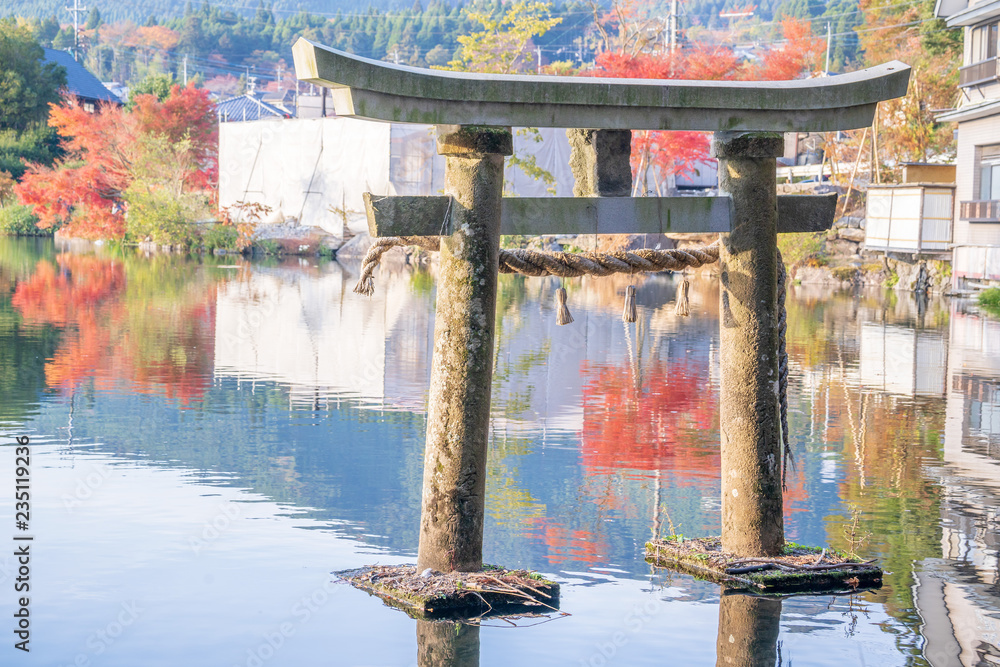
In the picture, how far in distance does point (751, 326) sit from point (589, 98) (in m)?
1.76

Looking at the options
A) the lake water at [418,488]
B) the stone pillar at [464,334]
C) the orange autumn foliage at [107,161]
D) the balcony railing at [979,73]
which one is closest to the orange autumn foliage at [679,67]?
the balcony railing at [979,73]

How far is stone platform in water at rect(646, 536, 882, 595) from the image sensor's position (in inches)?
294

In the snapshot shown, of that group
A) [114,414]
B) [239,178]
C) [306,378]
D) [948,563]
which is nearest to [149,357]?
[306,378]

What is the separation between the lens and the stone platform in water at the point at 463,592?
6.88 m

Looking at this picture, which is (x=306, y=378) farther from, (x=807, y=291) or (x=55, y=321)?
(x=807, y=291)

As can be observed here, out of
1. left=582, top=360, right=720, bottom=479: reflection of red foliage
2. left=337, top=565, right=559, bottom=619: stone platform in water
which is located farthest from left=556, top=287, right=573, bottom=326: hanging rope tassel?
left=582, top=360, right=720, bottom=479: reflection of red foliage

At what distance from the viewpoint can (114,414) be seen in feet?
42.7

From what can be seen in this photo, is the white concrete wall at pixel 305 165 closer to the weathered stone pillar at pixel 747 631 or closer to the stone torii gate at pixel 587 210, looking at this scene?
the stone torii gate at pixel 587 210

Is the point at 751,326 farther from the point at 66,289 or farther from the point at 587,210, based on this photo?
the point at 66,289

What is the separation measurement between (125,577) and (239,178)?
143ft

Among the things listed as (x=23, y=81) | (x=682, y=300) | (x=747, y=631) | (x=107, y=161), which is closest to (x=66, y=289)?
(x=682, y=300)

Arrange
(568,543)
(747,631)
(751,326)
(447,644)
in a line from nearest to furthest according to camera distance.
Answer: (447,644)
(747,631)
(751,326)
(568,543)

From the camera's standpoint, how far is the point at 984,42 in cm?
2936

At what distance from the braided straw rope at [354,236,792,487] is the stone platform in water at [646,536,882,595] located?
539mm
